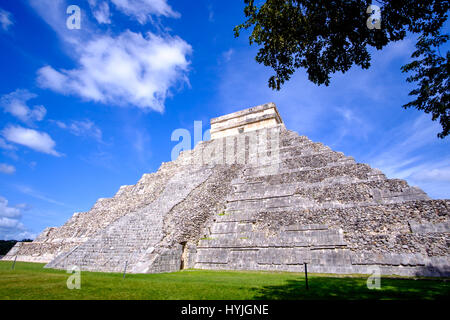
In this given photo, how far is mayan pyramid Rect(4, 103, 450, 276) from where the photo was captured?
9.55m

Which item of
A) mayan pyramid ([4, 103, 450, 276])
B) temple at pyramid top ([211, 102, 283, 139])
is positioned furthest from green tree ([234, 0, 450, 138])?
temple at pyramid top ([211, 102, 283, 139])

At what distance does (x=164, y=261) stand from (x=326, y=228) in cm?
721

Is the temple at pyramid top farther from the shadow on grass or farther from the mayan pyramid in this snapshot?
the shadow on grass

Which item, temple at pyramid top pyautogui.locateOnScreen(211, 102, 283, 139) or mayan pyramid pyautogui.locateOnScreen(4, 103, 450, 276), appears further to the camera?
temple at pyramid top pyautogui.locateOnScreen(211, 102, 283, 139)

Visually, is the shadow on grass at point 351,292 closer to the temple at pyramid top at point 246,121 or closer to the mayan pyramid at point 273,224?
the mayan pyramid at point 273,224

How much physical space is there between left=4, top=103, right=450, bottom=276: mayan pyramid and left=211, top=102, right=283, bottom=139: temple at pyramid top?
5.43 m

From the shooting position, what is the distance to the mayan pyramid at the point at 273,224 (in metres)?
9.55

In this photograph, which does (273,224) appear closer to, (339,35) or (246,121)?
(339,35)

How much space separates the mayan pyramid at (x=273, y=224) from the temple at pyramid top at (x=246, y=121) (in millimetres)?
5433

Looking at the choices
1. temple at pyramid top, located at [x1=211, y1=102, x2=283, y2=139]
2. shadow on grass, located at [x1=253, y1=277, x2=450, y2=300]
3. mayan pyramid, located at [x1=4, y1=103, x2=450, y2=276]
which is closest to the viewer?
shadow on grass, located at [x1=253, y1=277, x2=450, y2=300]

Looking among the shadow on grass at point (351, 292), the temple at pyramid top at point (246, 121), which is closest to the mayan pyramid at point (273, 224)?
the shadow on grass at point (351, 292)

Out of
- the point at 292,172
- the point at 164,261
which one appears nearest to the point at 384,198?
the point at 292,172
